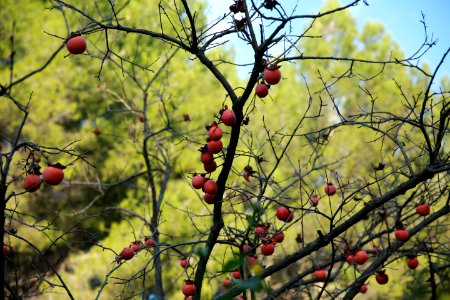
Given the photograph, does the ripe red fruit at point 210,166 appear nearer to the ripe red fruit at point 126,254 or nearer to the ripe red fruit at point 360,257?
the ripe red fruit at point 126,254

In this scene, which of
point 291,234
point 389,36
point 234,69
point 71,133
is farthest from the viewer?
point 389,36

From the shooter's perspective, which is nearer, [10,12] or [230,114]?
[230,114]

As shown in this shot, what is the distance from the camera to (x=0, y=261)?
197 cm

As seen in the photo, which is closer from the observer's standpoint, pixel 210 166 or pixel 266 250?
pixel 210 166

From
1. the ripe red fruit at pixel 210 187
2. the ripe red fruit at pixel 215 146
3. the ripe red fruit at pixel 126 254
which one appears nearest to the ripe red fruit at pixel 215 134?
the ripe red fruit at pixel 215 146

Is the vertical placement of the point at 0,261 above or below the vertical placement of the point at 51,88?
below

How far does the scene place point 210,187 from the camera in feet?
7.13

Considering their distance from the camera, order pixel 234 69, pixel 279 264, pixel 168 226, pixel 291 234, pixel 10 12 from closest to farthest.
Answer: pixel 279 264 < pixel 291 234 < pixel 168 226 < pixel 10 12 < pixel 234 69

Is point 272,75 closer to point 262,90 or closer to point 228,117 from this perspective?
point 262,90

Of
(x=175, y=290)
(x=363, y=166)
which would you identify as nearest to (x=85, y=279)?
(x=175, y=290)

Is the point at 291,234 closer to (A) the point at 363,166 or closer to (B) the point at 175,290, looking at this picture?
(B) the point at 175,290

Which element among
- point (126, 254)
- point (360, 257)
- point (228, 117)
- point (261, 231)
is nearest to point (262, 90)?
point (228, 117)

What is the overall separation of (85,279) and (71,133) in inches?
144

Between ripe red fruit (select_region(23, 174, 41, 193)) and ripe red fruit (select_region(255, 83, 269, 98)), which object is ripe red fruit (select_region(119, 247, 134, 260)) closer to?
ripe red fruit (select_region(23, 174, 41, 193))
